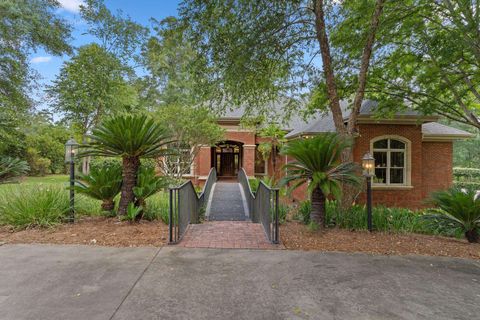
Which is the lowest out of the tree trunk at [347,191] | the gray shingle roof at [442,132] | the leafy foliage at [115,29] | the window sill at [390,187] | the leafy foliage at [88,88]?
the window sill at [390,187]

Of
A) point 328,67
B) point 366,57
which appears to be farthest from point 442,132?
point 328,67

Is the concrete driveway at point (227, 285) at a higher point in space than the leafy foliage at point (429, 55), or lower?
lower

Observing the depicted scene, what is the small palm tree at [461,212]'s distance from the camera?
571 cm

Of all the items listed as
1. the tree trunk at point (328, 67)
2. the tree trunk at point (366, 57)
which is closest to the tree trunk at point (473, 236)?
the tree trunk at point (366, 57)

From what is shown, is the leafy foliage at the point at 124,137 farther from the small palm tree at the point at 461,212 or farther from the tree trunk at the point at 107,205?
the small palm tree at the point at 461,212

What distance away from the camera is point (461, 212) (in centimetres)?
579

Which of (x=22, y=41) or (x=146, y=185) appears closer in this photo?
(x=146, y=185)

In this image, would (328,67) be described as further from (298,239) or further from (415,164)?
(415,164)

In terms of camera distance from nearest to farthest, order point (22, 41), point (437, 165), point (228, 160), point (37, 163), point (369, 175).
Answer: point (369, 175) → point (437, 165) → point (22, 41) → point (228, 160) → point (37, 163)

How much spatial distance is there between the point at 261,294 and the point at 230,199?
903cm

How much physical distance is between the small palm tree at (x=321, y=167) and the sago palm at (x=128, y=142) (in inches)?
125

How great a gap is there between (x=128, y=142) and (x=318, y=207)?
4.55 meters

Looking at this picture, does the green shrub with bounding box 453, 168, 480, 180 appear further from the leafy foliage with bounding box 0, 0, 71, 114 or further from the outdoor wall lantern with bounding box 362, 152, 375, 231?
the leafy foliage with bounding box 0, 0, 71, 114

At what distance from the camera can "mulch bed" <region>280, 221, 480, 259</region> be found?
193 inches
